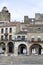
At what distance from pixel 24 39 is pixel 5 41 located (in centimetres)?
485

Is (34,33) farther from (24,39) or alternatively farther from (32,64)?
(32,64)

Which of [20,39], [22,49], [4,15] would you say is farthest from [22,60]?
[4,15]

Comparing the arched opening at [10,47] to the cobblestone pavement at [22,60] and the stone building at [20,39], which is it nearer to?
the stone building at [20,39]

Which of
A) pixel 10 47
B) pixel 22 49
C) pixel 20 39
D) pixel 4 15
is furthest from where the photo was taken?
pixel 4 15

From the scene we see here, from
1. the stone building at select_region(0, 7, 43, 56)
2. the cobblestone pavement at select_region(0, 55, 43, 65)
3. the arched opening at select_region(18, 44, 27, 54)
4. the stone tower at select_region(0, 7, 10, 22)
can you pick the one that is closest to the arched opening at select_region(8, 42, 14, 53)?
the stone building at select_region(0, 7, 43, 56)

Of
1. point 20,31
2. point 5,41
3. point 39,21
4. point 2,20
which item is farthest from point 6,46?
point 2,20

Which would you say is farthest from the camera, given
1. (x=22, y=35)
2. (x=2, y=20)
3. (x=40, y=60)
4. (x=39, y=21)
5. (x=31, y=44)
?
(x=2, y=20)

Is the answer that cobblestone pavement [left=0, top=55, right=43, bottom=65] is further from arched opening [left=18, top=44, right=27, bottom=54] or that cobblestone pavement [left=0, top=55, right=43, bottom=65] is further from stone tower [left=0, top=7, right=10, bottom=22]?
stone tower [left=0, top=7, right=10, bottom=22]

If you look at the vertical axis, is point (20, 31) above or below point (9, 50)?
above

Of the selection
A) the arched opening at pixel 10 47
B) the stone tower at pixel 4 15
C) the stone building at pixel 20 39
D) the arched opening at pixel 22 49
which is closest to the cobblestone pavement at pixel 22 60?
the stone building at pixel 20 39

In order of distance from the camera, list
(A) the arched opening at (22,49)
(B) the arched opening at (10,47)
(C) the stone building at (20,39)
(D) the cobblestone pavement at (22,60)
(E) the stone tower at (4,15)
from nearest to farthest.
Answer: (D) the cobblestone pavement at (22,60)
(C) the stone building at (20,39)
(A) the arched opening at (22,49)
(B) the arched opening at (10,47)
(E) the stone tower at (4,15)

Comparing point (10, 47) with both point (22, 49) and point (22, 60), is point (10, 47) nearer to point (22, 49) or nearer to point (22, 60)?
point (22, 49)

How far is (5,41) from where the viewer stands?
71.4m

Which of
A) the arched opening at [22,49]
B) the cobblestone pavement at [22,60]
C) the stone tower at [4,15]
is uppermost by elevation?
the stone tower at [4,15]
